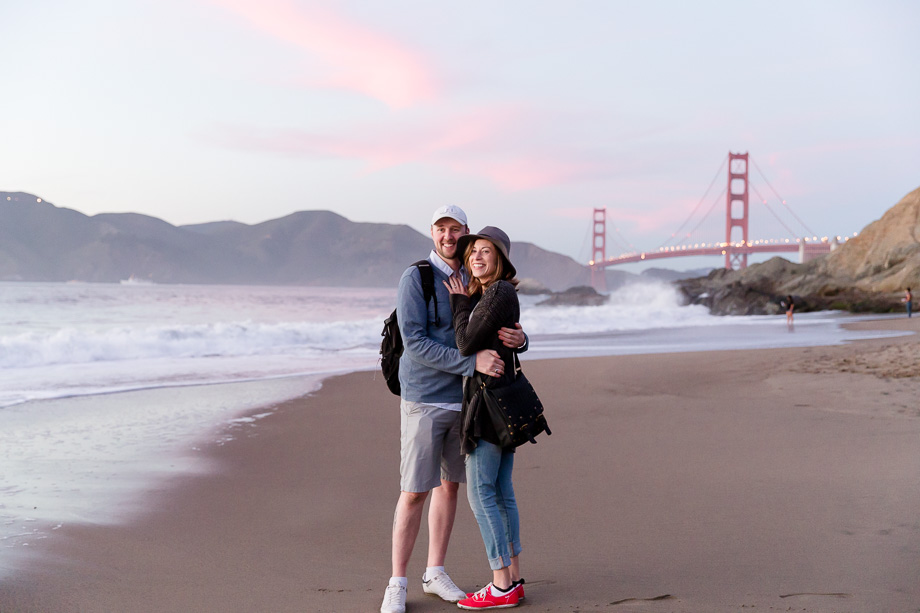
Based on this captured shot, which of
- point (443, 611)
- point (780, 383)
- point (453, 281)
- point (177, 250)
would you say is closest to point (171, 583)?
point (443, 611)

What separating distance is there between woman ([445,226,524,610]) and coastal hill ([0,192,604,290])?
214 ft

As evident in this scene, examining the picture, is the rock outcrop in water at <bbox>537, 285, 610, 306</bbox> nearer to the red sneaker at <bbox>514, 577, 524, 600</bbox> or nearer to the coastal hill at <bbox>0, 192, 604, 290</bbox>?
the coastal hill at <bbox>0, 192, 604, 290</bbox>

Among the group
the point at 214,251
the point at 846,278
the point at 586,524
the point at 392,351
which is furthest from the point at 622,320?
the point at 214,251

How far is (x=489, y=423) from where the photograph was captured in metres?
2.27

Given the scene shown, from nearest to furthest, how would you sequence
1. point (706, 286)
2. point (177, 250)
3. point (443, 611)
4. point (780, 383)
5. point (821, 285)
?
point (443, 611), point (780, 383), point (821, 285), point (706, 286), point (177, 250)

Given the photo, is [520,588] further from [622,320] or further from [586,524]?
[622,320]

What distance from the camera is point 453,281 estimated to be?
7.73 feet

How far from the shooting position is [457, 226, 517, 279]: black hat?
7.53 feet

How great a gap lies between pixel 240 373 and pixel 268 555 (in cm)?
659

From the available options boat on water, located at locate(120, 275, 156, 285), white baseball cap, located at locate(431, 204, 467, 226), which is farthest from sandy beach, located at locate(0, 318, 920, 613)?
boat on water, located at locate(120, 275, 156, 285)

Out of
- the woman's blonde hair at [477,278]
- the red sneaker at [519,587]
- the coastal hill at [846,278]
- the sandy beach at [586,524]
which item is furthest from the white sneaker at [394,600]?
the coastal hill at [846,278]

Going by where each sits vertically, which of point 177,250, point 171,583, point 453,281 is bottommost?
point 171,583

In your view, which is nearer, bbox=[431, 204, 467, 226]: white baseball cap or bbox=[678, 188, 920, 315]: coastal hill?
bbox=[431, 204, 467, 226]: white baseball cap

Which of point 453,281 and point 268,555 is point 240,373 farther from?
point 453,281
